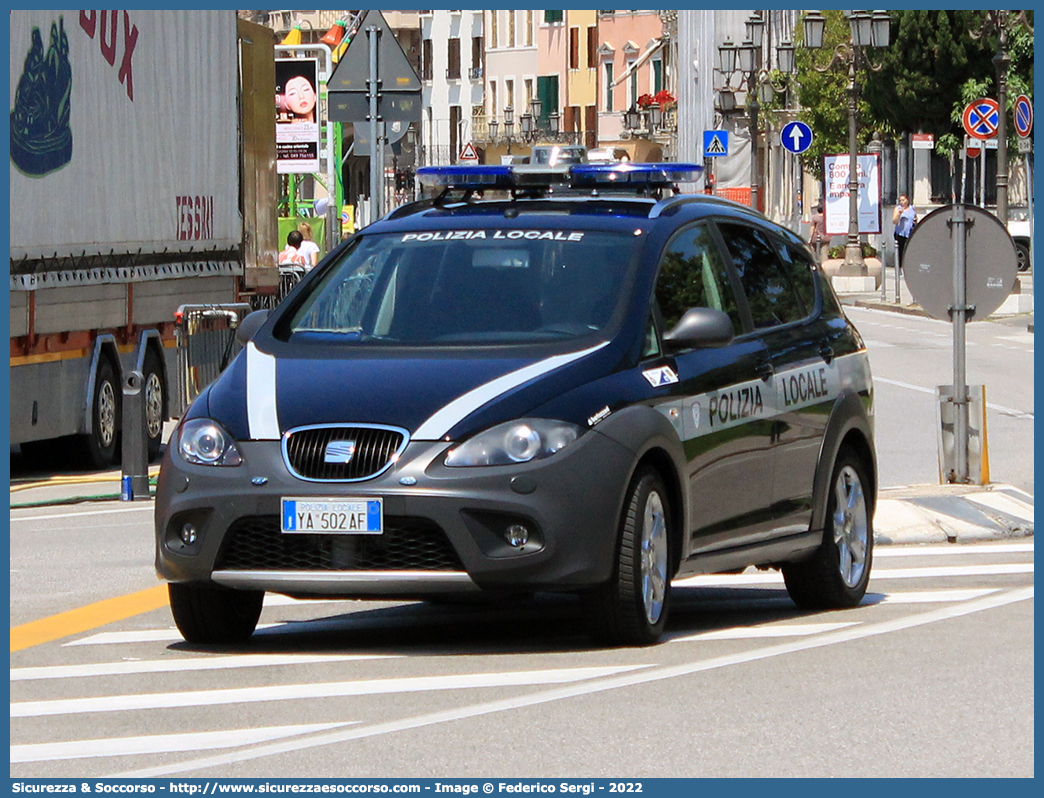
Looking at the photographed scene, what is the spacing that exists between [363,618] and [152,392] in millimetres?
10561

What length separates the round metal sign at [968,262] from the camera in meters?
15.8

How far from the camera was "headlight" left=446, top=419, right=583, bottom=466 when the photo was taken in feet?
27.6

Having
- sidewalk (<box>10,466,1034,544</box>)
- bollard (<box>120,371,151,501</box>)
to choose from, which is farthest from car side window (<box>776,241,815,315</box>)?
bollard (<box>120,371,151,501</box>)

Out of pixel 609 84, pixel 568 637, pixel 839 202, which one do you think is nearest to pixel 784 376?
pixel 568 637

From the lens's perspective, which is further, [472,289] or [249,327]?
[249,327]

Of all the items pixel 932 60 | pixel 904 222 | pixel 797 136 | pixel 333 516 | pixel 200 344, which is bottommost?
pixel 200 344

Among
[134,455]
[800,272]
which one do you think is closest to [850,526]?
[800,272]

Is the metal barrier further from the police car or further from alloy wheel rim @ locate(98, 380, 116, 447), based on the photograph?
the police car

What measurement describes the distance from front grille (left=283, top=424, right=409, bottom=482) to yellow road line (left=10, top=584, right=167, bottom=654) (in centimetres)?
151

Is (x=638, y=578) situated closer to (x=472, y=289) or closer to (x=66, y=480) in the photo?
(x=472, y=289)

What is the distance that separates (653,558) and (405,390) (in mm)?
1189

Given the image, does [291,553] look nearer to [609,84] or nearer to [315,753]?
[315,753]

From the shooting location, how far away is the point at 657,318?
9367 millimetres

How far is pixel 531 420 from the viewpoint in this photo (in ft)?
27.9
